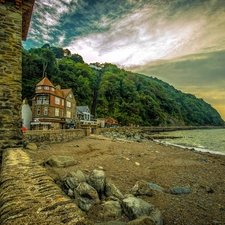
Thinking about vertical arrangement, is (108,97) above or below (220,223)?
above

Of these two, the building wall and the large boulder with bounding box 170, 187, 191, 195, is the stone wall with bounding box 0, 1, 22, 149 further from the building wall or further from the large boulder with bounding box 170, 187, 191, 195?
the building wall

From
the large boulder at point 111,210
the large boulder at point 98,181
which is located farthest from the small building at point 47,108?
the large boulder at point 111,210

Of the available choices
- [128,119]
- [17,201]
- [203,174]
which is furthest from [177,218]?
[128,119]

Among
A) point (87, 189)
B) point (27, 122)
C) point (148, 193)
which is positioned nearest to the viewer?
point (87, 189)

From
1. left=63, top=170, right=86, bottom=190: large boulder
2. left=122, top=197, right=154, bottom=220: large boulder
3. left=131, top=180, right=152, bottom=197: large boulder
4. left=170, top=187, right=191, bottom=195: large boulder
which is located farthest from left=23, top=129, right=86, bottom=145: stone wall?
left=170, top=187, right=191, bottom=195: large boulder

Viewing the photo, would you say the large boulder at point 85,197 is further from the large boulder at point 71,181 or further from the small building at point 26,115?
the small building at point 26,115

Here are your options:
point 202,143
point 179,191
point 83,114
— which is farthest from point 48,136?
point 83,114

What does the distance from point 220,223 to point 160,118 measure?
3449 inches

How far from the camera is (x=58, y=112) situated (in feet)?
104

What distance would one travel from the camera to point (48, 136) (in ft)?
39.5

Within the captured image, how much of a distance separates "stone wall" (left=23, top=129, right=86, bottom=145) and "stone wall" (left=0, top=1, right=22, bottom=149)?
4.70m

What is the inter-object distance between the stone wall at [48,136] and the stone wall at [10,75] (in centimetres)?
470

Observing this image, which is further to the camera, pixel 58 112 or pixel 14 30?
pixel 58 112

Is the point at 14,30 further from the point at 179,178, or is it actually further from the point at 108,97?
the point at 108,97
